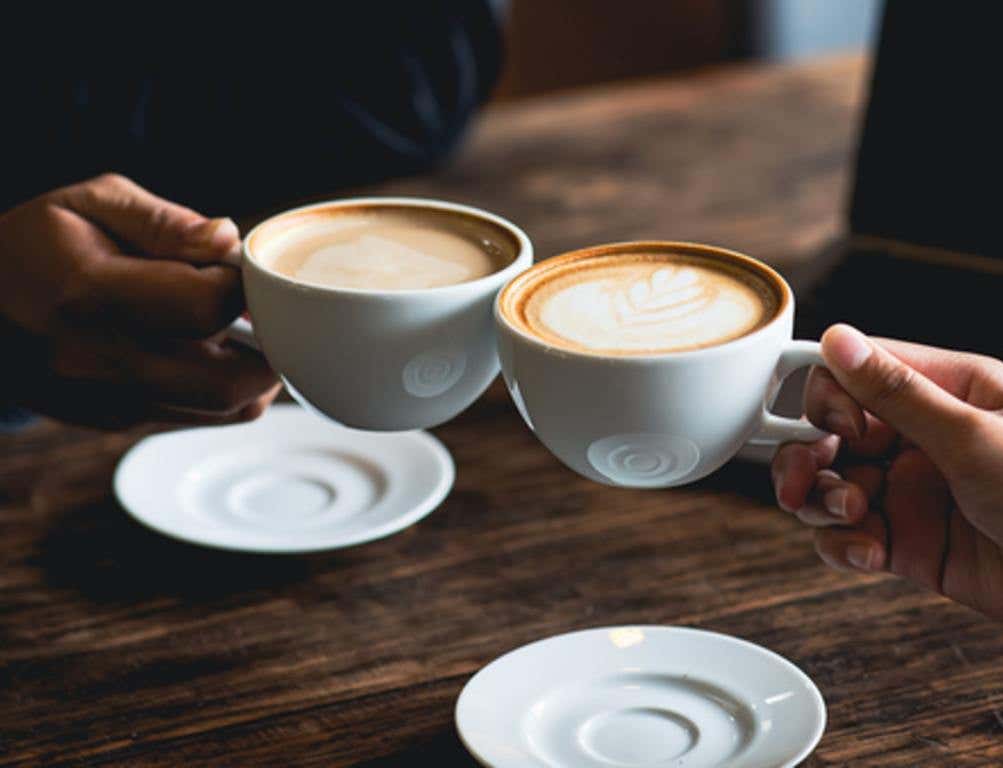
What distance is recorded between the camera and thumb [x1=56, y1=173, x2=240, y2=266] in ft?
2.93

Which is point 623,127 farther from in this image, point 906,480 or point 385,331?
point 385,331

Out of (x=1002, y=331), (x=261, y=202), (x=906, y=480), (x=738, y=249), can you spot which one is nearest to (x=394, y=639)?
(x=906, y=480)

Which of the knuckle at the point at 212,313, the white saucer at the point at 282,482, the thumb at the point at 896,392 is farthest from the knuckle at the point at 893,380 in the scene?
the knuckle at the point at 212,313

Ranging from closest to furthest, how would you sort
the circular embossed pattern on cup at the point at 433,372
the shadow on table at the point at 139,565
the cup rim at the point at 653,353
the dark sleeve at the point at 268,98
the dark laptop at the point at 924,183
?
the cup rim at the point at 653,353 < the circular embossed pattern on cup at the point at 433,372 < the shadow on table at the point at 139,565 < the dark laptop at the point at 924,183 < the dark sleeve at the point at 268,98

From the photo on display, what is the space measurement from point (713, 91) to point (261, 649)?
128 centimetres

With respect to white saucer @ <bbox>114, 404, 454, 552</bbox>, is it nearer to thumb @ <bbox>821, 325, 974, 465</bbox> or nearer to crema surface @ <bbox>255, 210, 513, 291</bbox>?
crema surface @ <bbox>255, 210, 513, 291</bbox>

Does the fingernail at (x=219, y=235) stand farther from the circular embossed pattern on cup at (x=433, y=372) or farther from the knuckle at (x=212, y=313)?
the circular embossed pattern on cup at (x=433, y=372)

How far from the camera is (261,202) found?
1.58m

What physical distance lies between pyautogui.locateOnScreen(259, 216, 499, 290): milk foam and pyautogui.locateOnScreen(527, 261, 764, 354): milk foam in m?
0.07

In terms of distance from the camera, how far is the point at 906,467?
2.72 feet

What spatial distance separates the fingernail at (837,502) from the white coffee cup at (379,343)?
0.23 m

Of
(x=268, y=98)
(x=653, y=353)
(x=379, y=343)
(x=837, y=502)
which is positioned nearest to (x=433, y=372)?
(x=379, y=343)

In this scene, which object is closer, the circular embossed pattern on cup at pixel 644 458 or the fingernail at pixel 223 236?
the circular embossed pattern on cup at pixel 644 458

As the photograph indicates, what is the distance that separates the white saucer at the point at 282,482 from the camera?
34.9 inches
